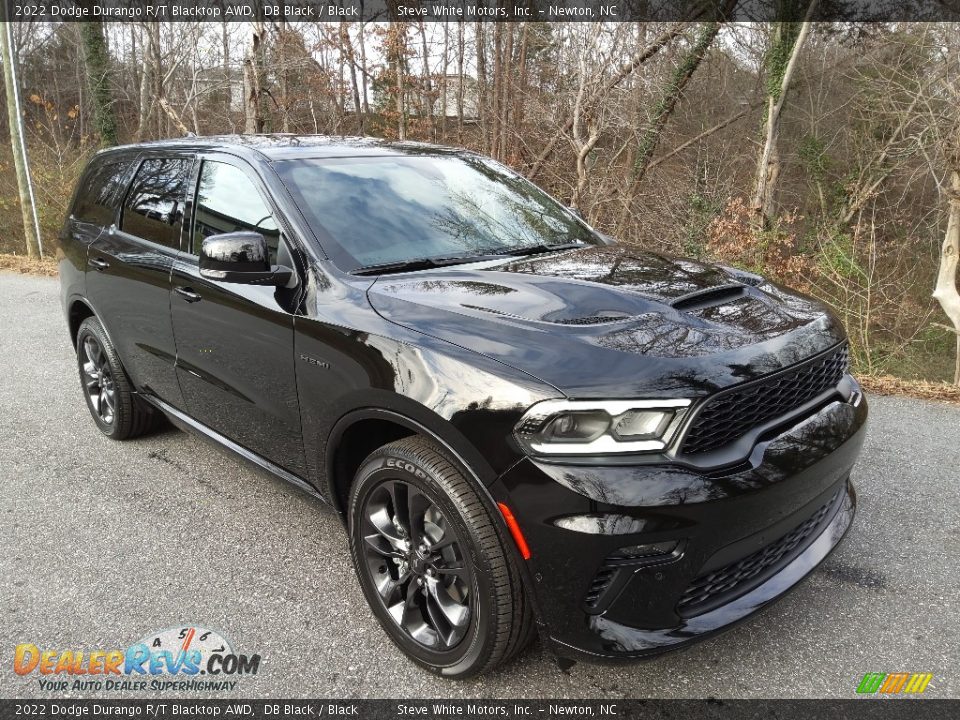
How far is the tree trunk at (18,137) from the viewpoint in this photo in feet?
42.1

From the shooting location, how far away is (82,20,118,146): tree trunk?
1647cm

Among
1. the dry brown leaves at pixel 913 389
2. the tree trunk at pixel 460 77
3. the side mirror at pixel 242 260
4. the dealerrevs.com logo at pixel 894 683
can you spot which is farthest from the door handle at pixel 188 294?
the tree trunk at pixel 460 77

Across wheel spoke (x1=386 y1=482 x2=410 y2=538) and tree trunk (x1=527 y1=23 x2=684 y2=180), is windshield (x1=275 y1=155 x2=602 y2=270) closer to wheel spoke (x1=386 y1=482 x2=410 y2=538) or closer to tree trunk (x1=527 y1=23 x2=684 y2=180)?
wheel spoke (x1=386 y1=482 x2=410 y2=538)

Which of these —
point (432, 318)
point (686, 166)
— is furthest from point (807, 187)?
point (432, 318)

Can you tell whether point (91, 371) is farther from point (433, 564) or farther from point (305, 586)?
point (433, 564)

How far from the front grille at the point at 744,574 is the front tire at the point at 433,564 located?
0.51m

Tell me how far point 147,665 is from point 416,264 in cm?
181

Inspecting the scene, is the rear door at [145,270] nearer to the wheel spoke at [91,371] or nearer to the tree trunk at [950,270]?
the wheel spoke at [91,371]

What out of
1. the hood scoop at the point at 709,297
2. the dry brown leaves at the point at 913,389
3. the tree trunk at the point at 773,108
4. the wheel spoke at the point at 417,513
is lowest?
the dry brown leaves at the point at 913,389

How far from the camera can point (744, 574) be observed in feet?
7.48

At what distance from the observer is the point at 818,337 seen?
2.48 meters

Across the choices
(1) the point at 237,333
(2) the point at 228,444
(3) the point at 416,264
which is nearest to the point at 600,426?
(3) the point at 416,264

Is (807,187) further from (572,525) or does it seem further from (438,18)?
(572,525)

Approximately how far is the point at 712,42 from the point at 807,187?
4.63 meters
